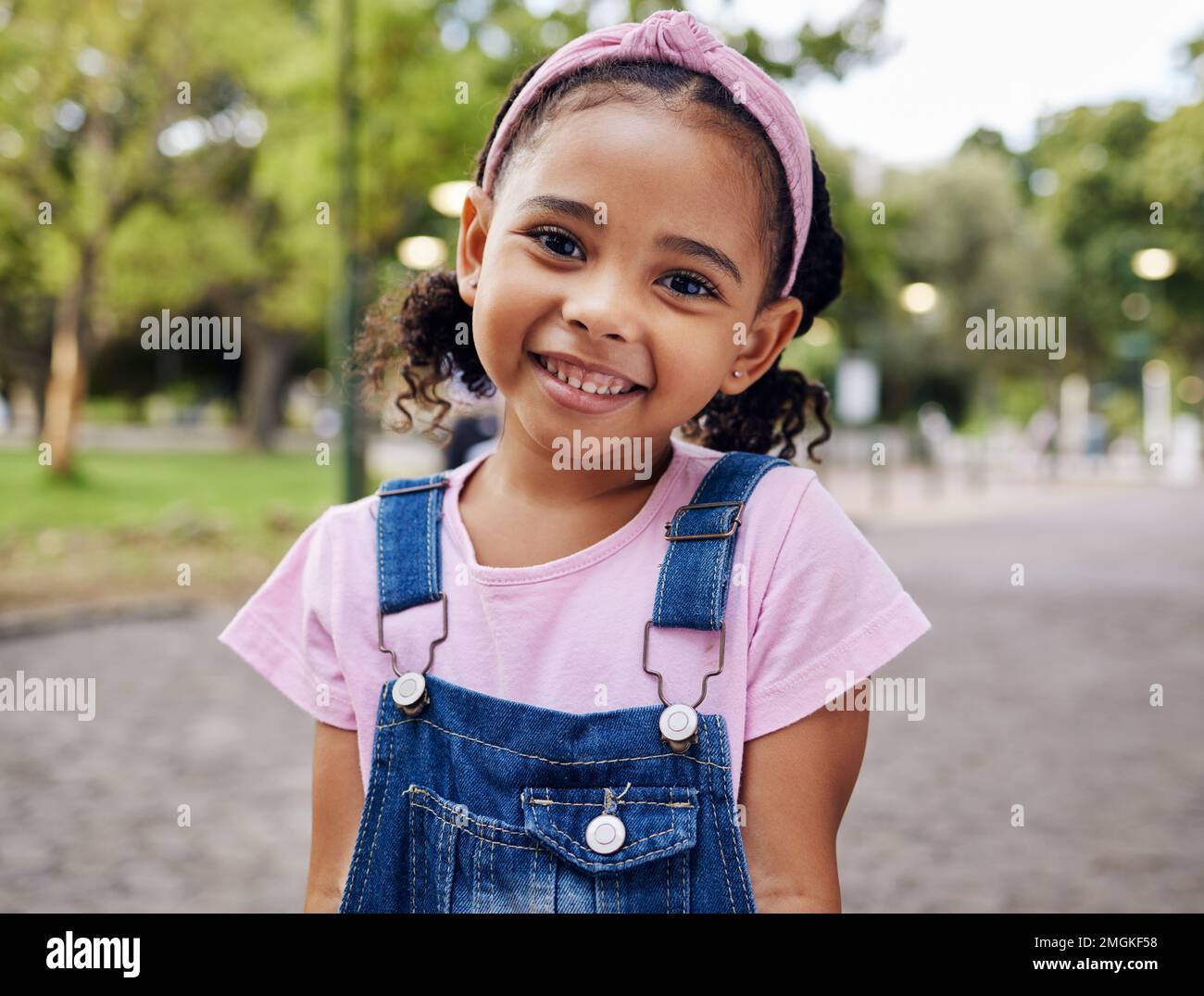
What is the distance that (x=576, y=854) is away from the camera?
1.28 metres

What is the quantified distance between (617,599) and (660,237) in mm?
397

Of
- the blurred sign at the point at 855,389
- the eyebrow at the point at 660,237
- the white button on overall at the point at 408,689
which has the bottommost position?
the white button on overall at the point at 408,689

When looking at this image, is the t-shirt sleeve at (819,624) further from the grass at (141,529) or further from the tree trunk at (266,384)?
the tree trunk at (266,384)

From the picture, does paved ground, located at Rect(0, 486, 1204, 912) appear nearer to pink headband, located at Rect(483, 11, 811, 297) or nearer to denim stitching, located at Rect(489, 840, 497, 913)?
denim stitching, located at Rect(489, 840, 497, 913)

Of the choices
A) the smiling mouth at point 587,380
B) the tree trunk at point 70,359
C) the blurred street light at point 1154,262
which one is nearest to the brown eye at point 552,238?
the smiling mouth at point 587,380

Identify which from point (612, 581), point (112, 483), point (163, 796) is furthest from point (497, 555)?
point (112, 483)

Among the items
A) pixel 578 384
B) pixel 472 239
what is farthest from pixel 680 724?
pixel 472 239

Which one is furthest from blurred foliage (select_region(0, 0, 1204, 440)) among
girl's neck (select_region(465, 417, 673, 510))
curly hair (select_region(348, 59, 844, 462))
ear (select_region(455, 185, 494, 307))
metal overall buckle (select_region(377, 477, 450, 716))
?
metal overall buckle (select_region(377, 477, 450, 716))

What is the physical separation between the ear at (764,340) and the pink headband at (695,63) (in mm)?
137

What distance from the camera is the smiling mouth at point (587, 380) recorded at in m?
1.32

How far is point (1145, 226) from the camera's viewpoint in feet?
46.9

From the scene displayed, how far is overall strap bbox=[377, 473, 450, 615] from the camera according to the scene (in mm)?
1403

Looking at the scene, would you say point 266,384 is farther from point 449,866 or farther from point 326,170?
point 449,866

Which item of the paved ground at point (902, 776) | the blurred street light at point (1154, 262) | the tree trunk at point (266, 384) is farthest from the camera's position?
the tree trunk at point (266, 384)
